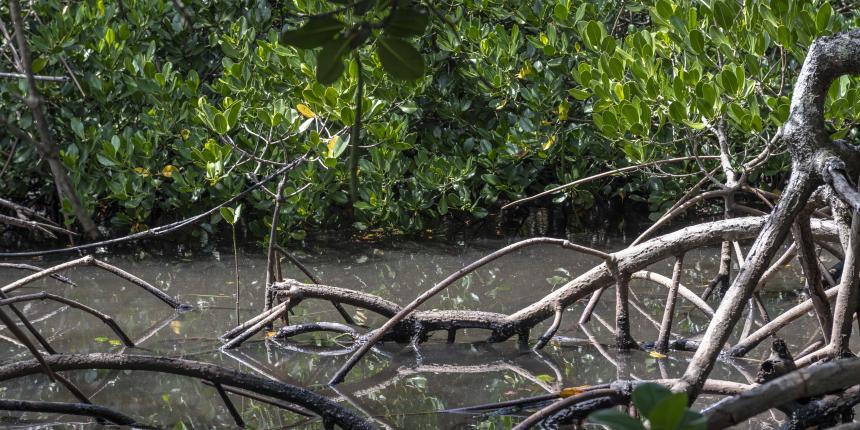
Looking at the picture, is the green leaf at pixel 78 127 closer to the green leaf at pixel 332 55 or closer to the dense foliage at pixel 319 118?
the dense foliage at pixel 319 118

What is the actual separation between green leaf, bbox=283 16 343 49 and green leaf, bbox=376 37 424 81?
67 millimetres

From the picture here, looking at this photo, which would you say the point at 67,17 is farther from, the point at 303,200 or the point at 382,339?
the point at 382,339

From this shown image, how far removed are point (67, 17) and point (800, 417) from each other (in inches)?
173

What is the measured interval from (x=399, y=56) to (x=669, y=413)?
58 cm

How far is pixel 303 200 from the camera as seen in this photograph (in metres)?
5.48

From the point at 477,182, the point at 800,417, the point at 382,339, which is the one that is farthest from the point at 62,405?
the point at 477,182

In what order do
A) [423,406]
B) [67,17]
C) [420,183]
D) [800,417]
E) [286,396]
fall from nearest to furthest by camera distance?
[800,417] < [286,396] < [423,406] < [67,17] < [420,183]

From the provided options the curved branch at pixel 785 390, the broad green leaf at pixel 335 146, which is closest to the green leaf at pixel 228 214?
the broad green leaf at pixel 335 146

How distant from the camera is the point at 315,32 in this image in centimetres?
125

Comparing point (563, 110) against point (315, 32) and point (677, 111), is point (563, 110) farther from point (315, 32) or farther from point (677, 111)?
point (315, 32)

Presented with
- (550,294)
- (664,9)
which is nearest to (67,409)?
(550,294)

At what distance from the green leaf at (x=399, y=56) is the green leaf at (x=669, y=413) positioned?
0.55 metres

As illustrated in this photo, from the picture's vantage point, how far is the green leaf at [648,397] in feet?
3.55

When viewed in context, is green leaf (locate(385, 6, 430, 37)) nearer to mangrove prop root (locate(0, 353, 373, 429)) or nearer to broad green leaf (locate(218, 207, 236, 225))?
mangrove prop root (locate(0, 353, 373, 429))
